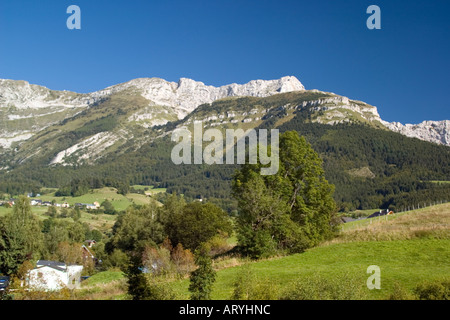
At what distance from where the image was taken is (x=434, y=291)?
15.3 meters

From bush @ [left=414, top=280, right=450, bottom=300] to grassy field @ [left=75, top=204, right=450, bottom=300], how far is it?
2136 mm

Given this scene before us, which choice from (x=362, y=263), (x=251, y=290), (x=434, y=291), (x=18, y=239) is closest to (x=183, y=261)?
(x=362, y=263)

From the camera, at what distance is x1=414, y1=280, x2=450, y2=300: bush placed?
15.0 m

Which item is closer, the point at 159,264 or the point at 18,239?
the point at 159,264

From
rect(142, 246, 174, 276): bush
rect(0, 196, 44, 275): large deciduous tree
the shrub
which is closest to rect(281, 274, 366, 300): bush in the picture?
rect(142, 246, 174, 276): bush

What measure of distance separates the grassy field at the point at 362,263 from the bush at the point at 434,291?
7.01 feet

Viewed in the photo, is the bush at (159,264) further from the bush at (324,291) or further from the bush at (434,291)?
the bush at (434,291)

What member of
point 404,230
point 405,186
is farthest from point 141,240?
point 405,186

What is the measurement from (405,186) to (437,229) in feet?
606

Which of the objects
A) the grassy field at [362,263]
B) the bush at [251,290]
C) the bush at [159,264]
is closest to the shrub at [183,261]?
the bush at [159,264]

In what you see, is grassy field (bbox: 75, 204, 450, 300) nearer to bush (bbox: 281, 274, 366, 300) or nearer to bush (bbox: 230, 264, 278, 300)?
bush (bbox: 230, 264, 278, 300)

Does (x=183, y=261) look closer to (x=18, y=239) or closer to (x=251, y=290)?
(x=251, y=290)

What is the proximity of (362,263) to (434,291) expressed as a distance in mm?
10556

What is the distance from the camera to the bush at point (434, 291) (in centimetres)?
1496
